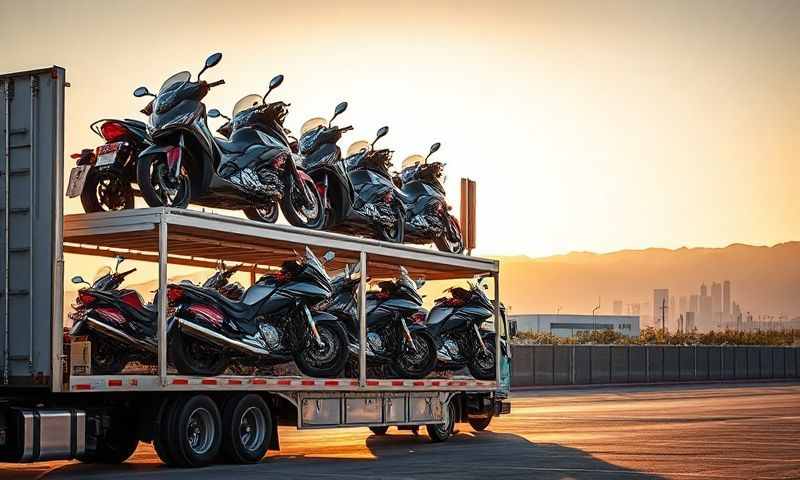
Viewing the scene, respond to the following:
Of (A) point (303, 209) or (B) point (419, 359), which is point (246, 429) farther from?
(B) point (419, 359)

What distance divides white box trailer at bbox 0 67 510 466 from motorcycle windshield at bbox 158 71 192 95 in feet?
5.59

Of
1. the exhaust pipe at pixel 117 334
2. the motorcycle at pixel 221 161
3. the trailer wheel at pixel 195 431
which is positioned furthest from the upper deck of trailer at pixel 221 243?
the trailer wheel at pixel 195 431

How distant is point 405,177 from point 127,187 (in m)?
6.66

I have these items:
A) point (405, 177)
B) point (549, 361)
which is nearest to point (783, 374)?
point (549, 361)

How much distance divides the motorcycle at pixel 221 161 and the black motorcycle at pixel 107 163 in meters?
0.34

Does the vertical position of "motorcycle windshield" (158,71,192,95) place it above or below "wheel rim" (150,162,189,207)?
above

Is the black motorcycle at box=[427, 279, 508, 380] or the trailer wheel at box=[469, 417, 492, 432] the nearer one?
the black motorcycle at box=[427, 279, 508, 380]

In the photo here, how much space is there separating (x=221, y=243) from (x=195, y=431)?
268cm

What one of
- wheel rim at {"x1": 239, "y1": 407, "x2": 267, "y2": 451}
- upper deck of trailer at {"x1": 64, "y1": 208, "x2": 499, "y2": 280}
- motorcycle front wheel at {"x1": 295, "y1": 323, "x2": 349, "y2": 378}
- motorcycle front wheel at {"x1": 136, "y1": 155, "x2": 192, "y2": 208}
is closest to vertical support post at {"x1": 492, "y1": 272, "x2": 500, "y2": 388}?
upper deck of trailer at {"x1": 64, "y1": 208, "x2": 499, "y2": 280}

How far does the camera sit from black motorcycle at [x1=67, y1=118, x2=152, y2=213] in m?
16.8

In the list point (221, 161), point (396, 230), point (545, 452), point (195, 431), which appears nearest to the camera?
point (195, 431)

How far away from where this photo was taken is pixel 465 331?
22.4 metres

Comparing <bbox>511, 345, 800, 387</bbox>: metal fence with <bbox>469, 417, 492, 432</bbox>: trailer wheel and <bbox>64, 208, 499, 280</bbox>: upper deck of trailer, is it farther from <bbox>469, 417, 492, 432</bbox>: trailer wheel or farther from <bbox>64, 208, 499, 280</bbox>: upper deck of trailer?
<bbox>64, 208, 499, 280</bbox>: upper deck of trailer

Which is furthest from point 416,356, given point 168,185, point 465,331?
point 168,185
